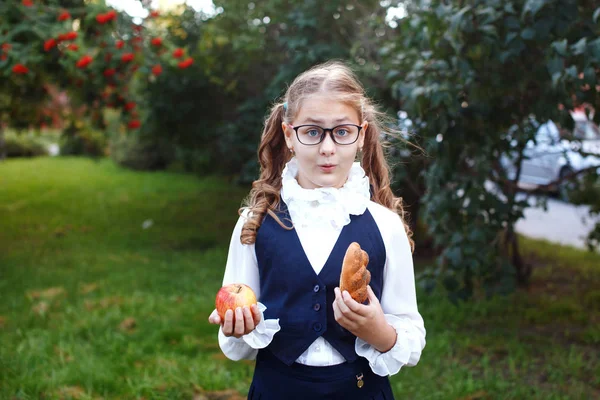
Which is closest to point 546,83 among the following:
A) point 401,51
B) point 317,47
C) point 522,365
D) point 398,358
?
point 401,51

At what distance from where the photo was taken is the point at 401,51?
4.23 meters

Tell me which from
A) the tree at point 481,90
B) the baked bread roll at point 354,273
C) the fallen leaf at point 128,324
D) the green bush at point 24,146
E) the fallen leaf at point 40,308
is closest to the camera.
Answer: the baked bread roll at point 354,273

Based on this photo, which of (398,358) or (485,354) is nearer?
(398,358)

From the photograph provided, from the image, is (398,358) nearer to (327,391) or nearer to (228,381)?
(327,391)

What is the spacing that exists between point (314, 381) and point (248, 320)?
0.29 meters

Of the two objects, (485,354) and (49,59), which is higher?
(49,59)

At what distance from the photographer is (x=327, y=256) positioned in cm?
168

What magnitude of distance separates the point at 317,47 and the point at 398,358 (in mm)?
4260

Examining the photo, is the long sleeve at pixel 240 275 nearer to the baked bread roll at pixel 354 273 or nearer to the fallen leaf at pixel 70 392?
the baked bread roll at pixel 354 273

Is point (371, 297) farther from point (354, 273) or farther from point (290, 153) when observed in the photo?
point (290, 153)

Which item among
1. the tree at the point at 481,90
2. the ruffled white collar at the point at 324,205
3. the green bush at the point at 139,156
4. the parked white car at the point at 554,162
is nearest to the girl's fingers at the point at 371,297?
the ruffled white collar at the point at 324,205

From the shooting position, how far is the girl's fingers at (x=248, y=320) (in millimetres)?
1541

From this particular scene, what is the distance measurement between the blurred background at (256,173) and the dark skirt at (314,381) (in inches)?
40.1

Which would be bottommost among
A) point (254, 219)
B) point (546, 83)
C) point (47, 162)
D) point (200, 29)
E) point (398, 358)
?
point (47, 162)
